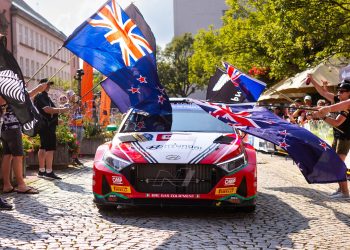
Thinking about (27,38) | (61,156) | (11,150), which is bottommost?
(61,156)

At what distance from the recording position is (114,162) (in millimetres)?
6996

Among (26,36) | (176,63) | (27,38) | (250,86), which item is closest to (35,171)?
(250,86)

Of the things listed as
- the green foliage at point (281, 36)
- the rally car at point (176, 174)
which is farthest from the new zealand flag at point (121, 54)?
the green foliage at point (281, 36)

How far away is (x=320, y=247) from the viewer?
5.50 metres

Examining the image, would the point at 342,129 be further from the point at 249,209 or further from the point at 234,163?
the point at 234,163

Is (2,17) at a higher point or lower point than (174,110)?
higher

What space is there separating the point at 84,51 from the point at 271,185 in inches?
171

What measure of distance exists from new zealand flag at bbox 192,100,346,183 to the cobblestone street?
51 centimetres

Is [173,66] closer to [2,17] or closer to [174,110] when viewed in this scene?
[2,17]

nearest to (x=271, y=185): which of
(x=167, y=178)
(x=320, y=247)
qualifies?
(x=167, y=178)

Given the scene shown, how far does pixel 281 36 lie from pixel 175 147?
15.7 meters

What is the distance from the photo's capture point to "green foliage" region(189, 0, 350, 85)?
18438mm

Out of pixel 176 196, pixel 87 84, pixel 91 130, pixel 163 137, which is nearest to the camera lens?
pixel 176 196

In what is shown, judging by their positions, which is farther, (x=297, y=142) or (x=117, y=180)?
(x=297, y=142)
